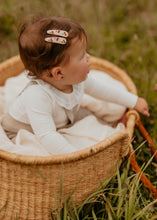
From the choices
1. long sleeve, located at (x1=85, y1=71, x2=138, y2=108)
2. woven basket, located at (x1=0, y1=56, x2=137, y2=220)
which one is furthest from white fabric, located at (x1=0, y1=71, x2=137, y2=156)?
woven basket, located at (x1=0, y1=56, x2=137, y2=220)

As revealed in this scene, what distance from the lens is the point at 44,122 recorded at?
4.80ft

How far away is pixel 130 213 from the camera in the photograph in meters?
1.30

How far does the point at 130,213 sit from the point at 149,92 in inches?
42.2

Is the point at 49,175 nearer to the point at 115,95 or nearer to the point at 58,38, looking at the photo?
the point at 58,38

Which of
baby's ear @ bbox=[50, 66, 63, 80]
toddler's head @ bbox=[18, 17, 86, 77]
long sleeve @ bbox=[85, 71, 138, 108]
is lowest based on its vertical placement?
long sleeve @ bbox=[85, 71, 138, 108]

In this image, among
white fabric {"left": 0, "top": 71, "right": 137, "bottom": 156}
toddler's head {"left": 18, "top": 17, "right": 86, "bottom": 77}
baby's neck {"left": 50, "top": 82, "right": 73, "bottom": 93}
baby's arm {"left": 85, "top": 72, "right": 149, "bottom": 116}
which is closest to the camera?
toddler's head {"left": 18, "top": 17, "right": 86, "bottom": 77}

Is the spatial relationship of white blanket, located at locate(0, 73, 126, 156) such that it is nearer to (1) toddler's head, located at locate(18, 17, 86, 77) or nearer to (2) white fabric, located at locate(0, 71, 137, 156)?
(2) white fabric, located at locate(0, 71, 137, 156)

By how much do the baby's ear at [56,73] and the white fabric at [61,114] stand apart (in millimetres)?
98

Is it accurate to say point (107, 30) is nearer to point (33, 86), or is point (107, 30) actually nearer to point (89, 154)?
point (33, 86)

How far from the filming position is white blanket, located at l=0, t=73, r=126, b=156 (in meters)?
1.49

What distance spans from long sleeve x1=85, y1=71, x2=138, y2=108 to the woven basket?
18.3 inches

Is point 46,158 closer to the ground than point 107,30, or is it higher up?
higher up

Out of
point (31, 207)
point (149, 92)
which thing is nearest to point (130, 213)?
point (31, 207)

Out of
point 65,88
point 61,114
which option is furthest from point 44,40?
point 61,114
